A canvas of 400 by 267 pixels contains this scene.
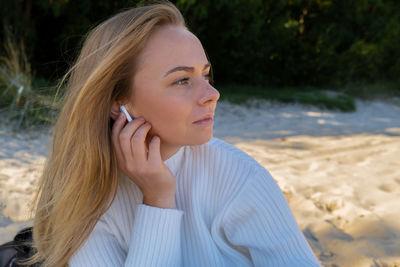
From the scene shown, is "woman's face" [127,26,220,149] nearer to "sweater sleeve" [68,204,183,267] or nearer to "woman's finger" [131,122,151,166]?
"woman's finger" [131,122,151,166]

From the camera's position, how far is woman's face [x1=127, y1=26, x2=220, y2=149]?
4.84ft

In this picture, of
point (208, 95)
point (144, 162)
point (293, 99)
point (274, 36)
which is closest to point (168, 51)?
point (208, 95)

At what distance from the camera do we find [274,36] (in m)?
9.80

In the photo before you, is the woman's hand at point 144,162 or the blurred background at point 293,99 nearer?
the woman's hand at point 144,162

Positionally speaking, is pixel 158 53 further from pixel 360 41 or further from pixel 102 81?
pixel 360 41

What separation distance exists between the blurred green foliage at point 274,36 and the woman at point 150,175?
6319 millimetres

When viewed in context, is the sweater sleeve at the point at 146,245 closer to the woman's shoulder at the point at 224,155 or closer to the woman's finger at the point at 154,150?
the woman's finger at the point at 154,150

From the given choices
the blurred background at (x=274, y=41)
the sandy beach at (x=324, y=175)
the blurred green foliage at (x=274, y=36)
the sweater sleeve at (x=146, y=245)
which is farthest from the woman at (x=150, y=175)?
the blurred green foliage at (x=274, y=36)

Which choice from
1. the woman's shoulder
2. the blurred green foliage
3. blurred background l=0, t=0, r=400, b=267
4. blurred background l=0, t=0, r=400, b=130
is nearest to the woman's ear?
the woman's shoulder

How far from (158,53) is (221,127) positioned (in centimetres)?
451

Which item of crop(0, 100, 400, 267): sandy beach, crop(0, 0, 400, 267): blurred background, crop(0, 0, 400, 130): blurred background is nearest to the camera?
crop(0, 100, 400, 267): sandy beach

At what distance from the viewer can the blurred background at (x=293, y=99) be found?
2.68 meters

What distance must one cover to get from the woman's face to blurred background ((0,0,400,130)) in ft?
18.8

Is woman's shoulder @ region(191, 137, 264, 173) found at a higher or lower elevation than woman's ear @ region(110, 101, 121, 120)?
lower
